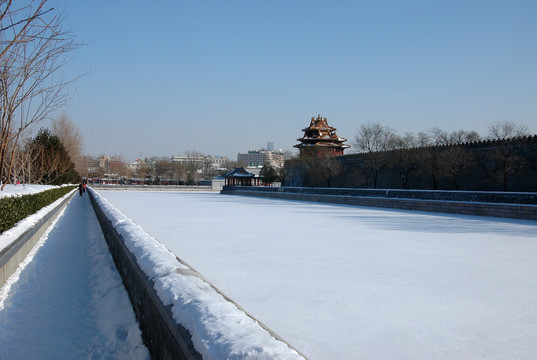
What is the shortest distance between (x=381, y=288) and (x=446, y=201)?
13.6m

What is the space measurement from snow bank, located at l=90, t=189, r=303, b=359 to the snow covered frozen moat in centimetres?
77

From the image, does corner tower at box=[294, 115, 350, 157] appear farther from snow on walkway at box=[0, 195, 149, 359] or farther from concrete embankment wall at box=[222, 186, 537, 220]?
snow on walkway at box=[0, 195, 149, 359]

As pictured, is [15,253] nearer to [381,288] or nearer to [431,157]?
[381,288]

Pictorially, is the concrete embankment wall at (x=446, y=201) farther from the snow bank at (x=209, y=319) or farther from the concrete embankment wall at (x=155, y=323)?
the snow bank at (x=209, y=319)

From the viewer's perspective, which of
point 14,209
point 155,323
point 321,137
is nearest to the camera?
point 155,323

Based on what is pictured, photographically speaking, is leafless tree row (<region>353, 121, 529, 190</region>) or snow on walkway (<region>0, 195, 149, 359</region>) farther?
leafless tree row (<region>353, 121, 529, 190</region>)

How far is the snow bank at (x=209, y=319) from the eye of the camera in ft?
6.47

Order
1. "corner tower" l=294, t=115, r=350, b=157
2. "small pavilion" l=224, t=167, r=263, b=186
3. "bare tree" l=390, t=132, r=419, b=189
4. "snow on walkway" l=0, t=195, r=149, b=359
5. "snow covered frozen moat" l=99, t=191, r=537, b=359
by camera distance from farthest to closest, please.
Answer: "corner tower" l=294, t=115, r=350, b=157, "small pavilion" l=224, t=167, r=263, b=186, "bare tree" l=390, t=132, r=419, b=189, "snow on walkway" l=0, t=195, r=149, b=359, "snow covered frozen moat" l=99, t=191, r=537, b=359

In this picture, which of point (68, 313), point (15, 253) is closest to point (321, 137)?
point (15, 253)

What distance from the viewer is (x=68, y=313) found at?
179 inches

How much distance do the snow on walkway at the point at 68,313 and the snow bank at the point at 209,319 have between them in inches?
23.8

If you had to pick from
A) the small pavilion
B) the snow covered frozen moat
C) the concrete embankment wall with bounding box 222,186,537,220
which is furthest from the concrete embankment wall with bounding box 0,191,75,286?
the small pavilion

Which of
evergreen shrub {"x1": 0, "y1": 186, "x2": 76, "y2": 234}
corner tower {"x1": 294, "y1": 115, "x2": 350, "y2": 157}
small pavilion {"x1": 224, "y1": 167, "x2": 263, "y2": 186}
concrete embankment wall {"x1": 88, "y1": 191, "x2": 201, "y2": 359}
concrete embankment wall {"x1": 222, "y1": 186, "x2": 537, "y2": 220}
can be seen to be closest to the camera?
concrete embankment wall {"x1": 88, "y1": 191, "x2": 201, "y2": 359}

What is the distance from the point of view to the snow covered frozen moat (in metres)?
3.26
